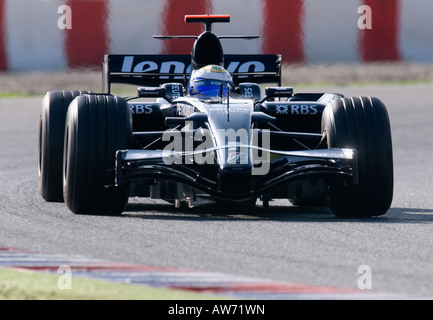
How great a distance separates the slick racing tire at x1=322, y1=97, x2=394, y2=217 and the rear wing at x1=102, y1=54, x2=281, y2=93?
2299mm

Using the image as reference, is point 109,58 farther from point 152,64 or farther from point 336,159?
point 336,159

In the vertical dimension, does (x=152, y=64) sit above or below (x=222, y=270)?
above

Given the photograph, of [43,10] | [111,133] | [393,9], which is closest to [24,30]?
[43,10]

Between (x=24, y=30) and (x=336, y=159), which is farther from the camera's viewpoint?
(x=24, y=30)

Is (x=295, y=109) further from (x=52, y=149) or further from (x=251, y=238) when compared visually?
(x=251, y=238)

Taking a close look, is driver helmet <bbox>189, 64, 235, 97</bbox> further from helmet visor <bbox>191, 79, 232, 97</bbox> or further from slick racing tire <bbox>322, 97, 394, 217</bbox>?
slick racing tire <bbox>322, 97, 394, 217</bbox>

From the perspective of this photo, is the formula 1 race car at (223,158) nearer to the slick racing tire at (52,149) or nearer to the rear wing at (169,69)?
the slick racing tire at (52,149)

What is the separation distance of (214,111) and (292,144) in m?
0.84

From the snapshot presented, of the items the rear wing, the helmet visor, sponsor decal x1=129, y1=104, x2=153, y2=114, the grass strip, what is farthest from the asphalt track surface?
the rear wing

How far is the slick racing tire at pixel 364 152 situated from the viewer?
8.16 meters

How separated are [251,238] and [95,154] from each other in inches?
61.7

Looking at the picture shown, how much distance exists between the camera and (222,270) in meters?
5.90

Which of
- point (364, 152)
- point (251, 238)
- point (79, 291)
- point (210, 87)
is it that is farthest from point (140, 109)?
point (79, 291)

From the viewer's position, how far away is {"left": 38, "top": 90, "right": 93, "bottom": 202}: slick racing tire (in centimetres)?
917
